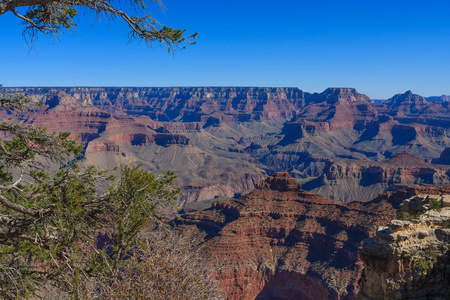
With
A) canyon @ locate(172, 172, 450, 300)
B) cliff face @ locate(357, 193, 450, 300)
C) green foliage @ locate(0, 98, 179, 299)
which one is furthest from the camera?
canyon @ locate(172, 172, 450, 300)

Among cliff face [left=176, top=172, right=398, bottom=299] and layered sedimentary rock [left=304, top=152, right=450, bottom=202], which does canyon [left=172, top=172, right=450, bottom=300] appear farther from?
layered sedimentary rock [left=304, top=152, right=450, bottom=202]

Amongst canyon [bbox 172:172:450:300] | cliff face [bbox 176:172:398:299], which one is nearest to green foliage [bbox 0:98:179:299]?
canyon [bbox 172:172:450:300]

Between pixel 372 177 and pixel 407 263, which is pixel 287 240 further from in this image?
pixel 372 177

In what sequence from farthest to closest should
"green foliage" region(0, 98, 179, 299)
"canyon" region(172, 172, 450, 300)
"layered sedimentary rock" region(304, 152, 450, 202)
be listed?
"layered sedimentary rock" region(304, 152, 450, 202) → "canyon" region(172, 172, 450, 300) → "green foliage" region(0, 98, 179, 299)

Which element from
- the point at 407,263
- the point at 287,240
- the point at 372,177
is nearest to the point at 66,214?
the point at 407,263

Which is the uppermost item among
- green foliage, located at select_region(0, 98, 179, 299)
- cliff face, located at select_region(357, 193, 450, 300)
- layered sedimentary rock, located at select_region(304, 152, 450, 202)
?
green foliage, located at select_region(0, 98, 179, 299)

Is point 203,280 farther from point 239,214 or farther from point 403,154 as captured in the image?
point 403,154

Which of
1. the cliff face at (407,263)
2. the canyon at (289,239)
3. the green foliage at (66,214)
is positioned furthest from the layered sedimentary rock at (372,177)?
the green foliage at (66,214)
